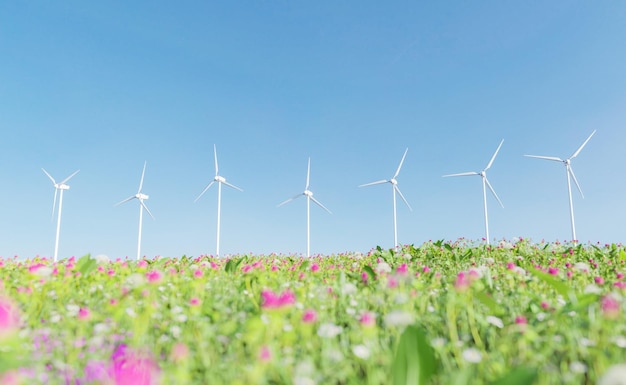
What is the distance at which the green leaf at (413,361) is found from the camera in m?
2.88

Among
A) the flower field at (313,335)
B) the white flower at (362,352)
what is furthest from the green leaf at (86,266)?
the white flower at (362,352)

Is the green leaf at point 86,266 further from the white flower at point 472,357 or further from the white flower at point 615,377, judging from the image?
the white flower at point 615,377

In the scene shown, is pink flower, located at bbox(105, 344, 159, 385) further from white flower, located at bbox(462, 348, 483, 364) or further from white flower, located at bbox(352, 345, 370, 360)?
white flower, located at bbox(462, 348, 483, 364)

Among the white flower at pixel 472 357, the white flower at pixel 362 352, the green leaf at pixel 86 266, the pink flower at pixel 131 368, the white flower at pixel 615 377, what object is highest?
the green leaf at pixel 86 266

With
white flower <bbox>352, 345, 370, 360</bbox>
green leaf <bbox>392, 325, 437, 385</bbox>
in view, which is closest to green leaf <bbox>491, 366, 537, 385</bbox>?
green leaf <bbox>392, 325, 437, 385</bbox>

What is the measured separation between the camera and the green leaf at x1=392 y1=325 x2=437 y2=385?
288cm

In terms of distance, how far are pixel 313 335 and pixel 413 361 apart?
1.41 m

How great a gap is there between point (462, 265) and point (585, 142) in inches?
769

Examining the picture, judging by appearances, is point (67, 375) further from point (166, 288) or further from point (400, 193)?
point (400, 193)

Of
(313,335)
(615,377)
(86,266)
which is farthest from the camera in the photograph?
(86,266)

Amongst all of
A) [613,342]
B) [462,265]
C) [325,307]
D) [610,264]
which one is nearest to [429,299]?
[325,307]

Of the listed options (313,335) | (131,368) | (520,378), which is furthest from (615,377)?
(131,368)

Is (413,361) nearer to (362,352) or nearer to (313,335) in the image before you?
(362,352)

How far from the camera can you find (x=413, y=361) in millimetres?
2943
